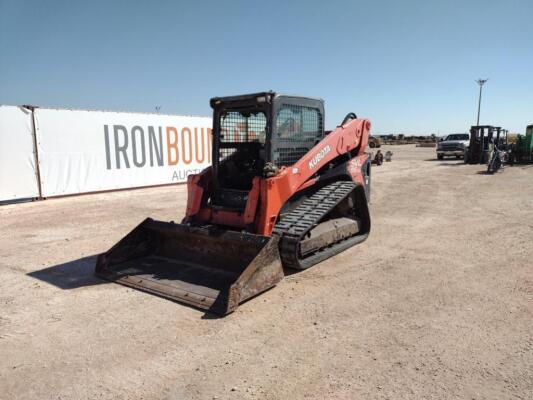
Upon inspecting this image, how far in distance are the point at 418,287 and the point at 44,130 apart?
11.6 metres

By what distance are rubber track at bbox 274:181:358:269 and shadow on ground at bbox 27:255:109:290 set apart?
239cm

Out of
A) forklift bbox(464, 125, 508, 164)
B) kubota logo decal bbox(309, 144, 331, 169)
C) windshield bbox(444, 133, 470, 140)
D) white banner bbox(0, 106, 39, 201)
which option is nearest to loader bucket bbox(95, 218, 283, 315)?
kubota logo decal bbox(309, 144, 331, 169)

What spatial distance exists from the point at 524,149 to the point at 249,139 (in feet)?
77.6

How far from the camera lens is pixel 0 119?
455 inches

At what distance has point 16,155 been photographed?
11844 millimetres

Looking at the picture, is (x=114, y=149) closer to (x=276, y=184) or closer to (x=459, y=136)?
(x=276, y=184)

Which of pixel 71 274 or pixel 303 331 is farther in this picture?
pixel 71 274

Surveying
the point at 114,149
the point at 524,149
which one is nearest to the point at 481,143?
the point at 524,149

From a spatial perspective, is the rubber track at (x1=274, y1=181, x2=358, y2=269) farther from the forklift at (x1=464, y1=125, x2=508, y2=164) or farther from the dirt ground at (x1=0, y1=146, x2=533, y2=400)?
the forklift at (x1=464, y1=125, x2=508, y2=164)

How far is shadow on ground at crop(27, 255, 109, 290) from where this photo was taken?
5.43m

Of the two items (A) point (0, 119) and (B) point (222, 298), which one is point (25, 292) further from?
(A) point (0, 119)

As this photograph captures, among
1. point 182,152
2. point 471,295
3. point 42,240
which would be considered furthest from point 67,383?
point 182,152

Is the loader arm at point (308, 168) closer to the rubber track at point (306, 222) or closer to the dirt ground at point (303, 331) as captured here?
the rubber track at point (306, 222)

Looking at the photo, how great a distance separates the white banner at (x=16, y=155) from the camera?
11.6 meters
